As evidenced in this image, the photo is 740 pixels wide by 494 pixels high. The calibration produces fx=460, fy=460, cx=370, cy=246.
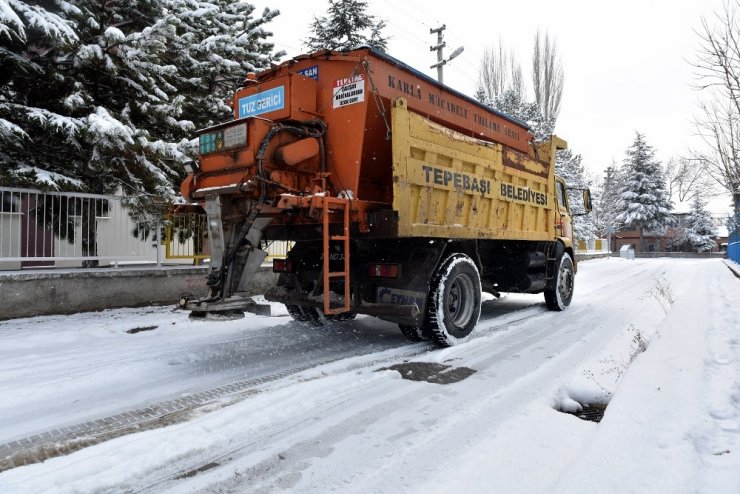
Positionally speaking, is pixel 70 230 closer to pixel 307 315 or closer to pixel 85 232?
pixel 85 232

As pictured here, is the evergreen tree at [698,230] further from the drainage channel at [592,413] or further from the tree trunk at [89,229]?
the tree trunk at [89,229]

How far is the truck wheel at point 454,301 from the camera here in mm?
5254

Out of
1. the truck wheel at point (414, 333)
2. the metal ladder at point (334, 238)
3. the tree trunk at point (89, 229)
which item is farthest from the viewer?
the tree trunk at point (89, 229)

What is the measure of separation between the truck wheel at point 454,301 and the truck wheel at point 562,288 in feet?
10.1

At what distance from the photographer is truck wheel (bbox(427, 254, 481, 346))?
525 centimetres

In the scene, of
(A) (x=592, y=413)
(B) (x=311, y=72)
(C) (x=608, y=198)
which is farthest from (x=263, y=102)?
(C) (x=608, y=198)

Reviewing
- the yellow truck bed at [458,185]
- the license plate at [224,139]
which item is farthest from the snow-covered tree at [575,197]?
the license plate at [224,139]

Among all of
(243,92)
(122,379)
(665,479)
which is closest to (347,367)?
(122,379)

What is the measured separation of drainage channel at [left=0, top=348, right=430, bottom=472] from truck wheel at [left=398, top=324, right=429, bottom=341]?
1877 millimetres

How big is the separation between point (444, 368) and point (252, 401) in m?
1.92

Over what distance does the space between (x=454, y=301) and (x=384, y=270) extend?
45.3 inches

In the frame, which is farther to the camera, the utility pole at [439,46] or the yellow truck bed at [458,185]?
the utility pole at [439,46]

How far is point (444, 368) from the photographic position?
14.9ft

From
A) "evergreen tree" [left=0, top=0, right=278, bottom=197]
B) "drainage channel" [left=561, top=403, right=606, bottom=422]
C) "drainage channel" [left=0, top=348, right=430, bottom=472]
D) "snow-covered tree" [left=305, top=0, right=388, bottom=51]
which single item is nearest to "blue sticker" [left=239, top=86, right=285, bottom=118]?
"evergreen tree" [left=0, top=0, right=278, bottom=197]
